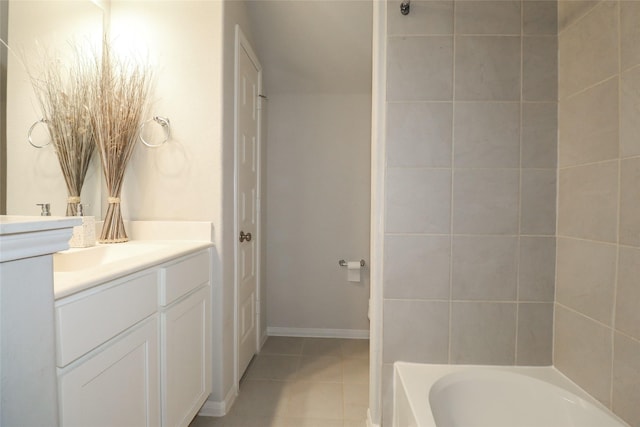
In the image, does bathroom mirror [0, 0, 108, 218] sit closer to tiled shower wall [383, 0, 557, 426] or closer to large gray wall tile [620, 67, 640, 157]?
tiled shower wall [383, 0, 557, 426]

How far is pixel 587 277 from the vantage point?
1217 mm

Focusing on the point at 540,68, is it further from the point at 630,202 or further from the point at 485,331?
the point at 485,331

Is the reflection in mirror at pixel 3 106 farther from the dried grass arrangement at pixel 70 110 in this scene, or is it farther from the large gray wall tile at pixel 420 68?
the large gray wall tile at pixel 420 68

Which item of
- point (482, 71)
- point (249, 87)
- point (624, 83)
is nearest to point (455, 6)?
point (482, 71)

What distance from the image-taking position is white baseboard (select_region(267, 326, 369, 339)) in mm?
2834

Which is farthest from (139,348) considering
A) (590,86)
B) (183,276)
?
(590,86)

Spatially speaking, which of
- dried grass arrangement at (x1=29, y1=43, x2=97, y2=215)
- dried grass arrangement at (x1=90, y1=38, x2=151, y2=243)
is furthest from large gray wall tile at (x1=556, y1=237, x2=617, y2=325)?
dried grass arrangement at (x1=29, y1=43, x2=97, y2=215)

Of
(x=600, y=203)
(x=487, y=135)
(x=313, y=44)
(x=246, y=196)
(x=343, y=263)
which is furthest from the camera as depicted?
(x=343, y=263)

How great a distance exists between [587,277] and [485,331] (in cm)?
43

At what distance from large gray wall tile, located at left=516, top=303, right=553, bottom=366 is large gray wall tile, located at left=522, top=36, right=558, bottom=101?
0.88 metres

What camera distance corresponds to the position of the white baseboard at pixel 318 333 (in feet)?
9.30

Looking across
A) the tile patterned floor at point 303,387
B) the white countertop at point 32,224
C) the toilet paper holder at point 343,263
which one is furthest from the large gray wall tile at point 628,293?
the toilet paper holder at point 343,263

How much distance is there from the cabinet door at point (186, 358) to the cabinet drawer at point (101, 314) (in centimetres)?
17

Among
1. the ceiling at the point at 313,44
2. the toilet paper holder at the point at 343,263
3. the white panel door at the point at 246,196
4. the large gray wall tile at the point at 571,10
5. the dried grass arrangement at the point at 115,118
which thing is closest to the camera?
the large gray wall tile at the point at 571,10
